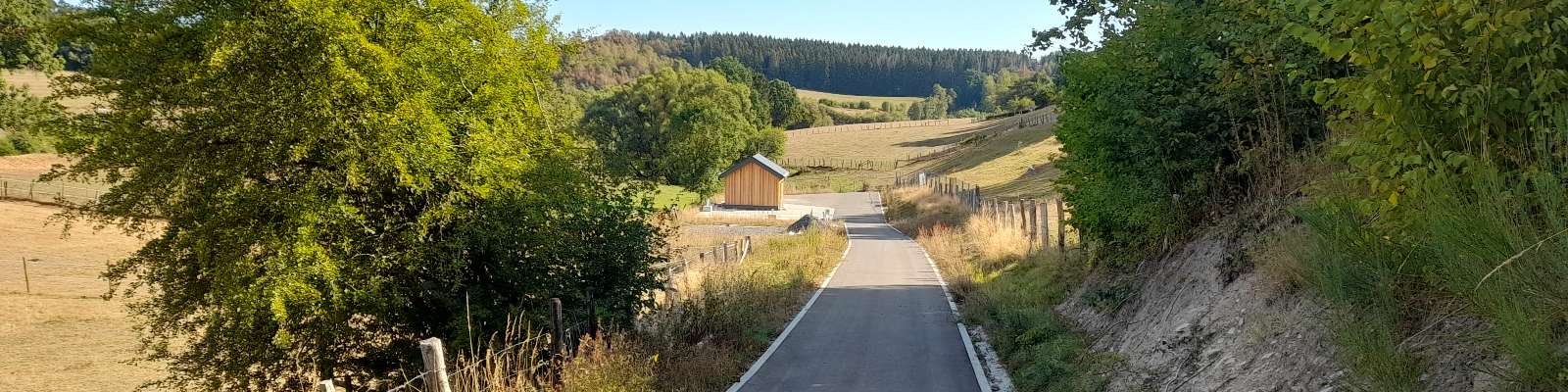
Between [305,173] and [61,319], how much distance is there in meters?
21.9

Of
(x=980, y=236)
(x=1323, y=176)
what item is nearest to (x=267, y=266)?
(x=1323, y=176)

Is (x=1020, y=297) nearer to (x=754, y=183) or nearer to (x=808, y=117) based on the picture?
(x=754, y=183)

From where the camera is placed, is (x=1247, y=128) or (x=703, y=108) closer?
(x=1247, y=128)

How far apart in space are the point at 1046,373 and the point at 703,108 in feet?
187

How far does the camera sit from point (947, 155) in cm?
10088

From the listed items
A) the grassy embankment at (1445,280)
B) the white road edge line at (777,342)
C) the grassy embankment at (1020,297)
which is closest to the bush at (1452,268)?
the grassy embankment at (1445,280)

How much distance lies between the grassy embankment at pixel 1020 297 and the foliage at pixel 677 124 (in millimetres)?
34446

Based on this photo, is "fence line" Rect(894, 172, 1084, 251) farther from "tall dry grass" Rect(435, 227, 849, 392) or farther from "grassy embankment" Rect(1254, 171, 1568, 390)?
"grassy embankment" Rect(1254, 171, 1568, 390)

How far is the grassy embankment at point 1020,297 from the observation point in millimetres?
10086

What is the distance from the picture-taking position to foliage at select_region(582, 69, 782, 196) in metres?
65.7

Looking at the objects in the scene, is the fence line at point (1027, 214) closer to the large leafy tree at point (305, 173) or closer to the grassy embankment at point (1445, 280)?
the grassy embankment at point (1445, 280)

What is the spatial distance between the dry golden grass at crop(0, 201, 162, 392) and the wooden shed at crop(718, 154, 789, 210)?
35171 mm

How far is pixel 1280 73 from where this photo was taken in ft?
31.7

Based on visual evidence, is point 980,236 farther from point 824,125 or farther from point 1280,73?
point 824,125
